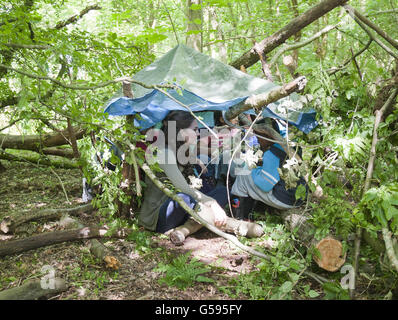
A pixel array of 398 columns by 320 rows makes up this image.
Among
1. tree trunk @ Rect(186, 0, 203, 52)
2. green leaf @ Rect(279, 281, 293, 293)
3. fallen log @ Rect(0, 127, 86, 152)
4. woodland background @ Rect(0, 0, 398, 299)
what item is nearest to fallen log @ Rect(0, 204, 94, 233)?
woodland background @ Rect(0, 0, 398, 299)

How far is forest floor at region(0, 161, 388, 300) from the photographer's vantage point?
2672mm

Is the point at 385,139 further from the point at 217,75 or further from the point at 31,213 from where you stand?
the point at 31,213

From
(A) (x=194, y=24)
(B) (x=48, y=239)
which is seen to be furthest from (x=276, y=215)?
(A) (x=194, y=24)

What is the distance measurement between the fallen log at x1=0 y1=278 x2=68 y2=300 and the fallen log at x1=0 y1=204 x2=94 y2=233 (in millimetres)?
1241

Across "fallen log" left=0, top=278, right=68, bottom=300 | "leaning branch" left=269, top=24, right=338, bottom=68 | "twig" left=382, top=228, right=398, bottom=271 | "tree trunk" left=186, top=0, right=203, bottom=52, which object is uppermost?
"tree trunk" left=186, top=0, right=203, bottom=52

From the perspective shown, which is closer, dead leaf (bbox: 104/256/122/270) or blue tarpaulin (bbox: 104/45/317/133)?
dead leaf (bbox: 104/256/122/270)

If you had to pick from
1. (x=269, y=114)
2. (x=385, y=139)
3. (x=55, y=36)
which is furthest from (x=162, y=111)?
(x=385, y=139)

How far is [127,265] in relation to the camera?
10.2ft

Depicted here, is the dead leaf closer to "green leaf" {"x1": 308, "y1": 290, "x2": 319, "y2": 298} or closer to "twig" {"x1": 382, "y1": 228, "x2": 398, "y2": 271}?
"green leaf" {"x1": 308, "y1": 290, "x2": 319, "y2": 298}

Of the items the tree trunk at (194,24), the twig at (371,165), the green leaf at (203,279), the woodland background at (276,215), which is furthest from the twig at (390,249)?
the tree trunk at (194,24)

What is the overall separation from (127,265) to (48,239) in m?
0.88

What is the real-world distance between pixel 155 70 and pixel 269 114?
161 centimetres

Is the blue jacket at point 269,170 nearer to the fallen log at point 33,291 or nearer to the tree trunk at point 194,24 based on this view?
the fallen log at point 33,291

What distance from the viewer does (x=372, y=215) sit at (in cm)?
211
